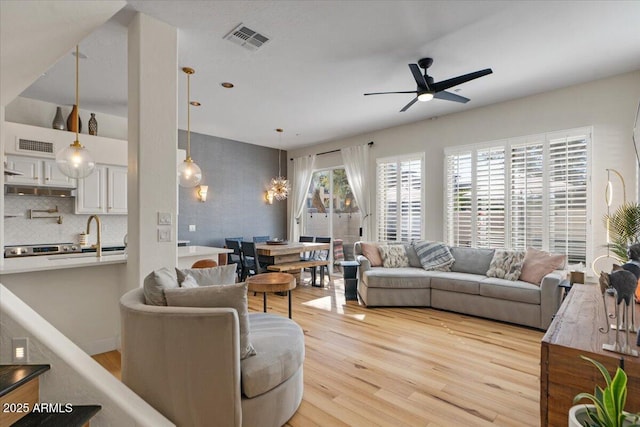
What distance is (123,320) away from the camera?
1.80 meters

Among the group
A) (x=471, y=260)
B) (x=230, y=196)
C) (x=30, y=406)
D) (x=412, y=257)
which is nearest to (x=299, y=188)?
(x=230, y=196)

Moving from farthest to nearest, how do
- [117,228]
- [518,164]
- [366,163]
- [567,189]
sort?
[366,163] < [117,228] < [518,164] < [567,189]

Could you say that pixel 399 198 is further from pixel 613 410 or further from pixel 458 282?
pixel 613 410

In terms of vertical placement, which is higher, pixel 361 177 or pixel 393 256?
pixel 361 177

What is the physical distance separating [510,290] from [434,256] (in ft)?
3.86

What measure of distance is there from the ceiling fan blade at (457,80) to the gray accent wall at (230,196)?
4626 mm

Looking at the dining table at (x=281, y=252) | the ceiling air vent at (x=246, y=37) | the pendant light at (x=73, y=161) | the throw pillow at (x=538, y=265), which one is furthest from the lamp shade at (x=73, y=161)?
the throw pillow at (x=538, y=265)

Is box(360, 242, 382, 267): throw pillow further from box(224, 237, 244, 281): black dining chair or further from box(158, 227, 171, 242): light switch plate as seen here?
box(158, 227, 171, 242): light switch plate

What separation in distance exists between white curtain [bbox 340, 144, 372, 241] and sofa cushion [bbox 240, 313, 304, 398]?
4.12 metres

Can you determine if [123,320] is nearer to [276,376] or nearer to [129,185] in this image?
[276,376]

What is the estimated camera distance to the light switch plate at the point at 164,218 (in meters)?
2.66

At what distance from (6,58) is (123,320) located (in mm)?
2346

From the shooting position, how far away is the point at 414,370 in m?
2.62

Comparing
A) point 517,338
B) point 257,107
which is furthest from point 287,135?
point 517,338
